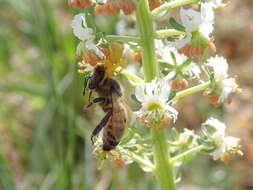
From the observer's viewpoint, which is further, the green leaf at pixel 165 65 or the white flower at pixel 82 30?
the green leaf at pixel 165 65

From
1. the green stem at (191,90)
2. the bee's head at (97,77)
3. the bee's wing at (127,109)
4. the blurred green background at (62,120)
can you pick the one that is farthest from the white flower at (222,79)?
the blurred green background at (62,120)

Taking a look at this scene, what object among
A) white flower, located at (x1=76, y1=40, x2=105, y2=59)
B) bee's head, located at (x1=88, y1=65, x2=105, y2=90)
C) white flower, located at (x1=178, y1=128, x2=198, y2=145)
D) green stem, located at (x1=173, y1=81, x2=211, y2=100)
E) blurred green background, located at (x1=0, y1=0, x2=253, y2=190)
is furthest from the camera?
blurred green background, located at (x1=0, y1=0, x2=253, y2=190)

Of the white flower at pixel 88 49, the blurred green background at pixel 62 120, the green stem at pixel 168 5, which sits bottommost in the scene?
the blurred green background at pixel 62 120

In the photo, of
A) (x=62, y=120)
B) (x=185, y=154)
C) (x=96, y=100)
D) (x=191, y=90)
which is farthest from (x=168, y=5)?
(x=62, y=120)

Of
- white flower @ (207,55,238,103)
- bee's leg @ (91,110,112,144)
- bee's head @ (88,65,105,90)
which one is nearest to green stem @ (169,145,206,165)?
white flower @ (207,55,238,103)

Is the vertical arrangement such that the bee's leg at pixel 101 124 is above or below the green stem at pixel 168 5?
below

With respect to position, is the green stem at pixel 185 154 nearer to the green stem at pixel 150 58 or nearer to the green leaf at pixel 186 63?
Answer: the green stem at pixel 150 58

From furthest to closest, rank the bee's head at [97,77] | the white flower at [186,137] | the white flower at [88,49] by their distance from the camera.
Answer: the white flower at [186,137] → the bee's head at [97,77] → the white flower at [88,49]

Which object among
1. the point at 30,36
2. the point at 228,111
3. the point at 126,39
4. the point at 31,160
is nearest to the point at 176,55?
the point at 126,39

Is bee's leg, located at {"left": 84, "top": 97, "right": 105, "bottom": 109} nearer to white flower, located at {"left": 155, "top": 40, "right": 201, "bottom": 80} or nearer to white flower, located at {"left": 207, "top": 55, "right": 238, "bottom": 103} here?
white flower, located at {"left": 155, "top": 40, "right": 201, "bottom": 80}
